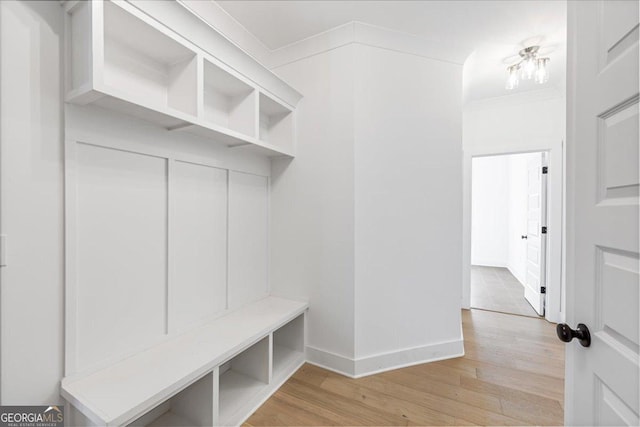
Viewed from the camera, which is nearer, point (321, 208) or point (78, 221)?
point (78, 221)

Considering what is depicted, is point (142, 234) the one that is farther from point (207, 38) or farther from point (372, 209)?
point (372, 209)

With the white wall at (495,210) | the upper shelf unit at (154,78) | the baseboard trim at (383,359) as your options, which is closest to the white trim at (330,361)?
the baseboard trim at (383,359)

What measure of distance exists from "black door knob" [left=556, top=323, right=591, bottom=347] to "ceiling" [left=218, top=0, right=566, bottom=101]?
1.98 m

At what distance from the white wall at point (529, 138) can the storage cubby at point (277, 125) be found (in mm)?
2442

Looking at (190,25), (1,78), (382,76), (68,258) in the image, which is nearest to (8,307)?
(68,258)

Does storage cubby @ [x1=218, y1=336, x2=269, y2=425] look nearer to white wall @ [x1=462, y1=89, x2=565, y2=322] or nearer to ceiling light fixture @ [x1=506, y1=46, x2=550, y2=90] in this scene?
white wall @ [x1=462, y1=89, x2=565, y2=322]

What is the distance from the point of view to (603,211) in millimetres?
744

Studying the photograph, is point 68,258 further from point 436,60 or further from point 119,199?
point 436,60

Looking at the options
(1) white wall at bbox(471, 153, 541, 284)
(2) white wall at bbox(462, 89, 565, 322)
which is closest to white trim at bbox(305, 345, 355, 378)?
(2) white wall at bbox(462, 89, 565, 322)

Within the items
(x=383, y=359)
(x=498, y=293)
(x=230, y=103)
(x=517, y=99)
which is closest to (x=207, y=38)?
(x=230, y=103)

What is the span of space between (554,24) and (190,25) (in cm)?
247

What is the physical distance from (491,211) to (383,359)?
5.54 m

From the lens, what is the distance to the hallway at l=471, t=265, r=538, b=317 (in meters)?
3.51
